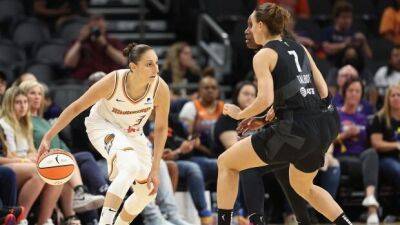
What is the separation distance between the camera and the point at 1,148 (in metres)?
7.84

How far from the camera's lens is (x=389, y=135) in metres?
9.42

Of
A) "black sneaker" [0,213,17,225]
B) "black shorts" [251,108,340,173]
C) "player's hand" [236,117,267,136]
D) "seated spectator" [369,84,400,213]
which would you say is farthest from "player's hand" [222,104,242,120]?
"seated spectator" [369,84,400,213]

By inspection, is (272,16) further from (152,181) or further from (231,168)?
(152,181)

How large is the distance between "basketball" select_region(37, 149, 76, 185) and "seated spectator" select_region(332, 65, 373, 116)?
407cm

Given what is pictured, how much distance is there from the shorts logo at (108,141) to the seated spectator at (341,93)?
12.9 ft

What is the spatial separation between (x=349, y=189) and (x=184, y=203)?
1.92 meters

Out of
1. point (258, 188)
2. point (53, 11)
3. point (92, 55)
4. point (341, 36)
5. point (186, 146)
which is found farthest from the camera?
point (53, 11)

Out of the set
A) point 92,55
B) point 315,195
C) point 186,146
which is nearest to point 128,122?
point 315,195

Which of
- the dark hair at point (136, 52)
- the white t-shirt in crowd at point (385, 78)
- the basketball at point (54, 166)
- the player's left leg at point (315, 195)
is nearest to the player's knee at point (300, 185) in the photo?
the player's left leg at point (315, 195)

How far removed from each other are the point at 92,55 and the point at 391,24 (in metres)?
4.18

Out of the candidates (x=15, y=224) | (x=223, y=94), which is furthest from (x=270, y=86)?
(x=223, y=94)

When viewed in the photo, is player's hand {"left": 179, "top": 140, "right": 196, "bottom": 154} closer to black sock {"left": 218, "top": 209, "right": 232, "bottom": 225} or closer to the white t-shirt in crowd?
black sock {"left": 218, "top": 209, "right": 232, "bottom": 225}

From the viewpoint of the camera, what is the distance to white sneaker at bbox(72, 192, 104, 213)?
7.68 m

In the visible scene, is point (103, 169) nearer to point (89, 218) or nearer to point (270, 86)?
point (89, 218)
